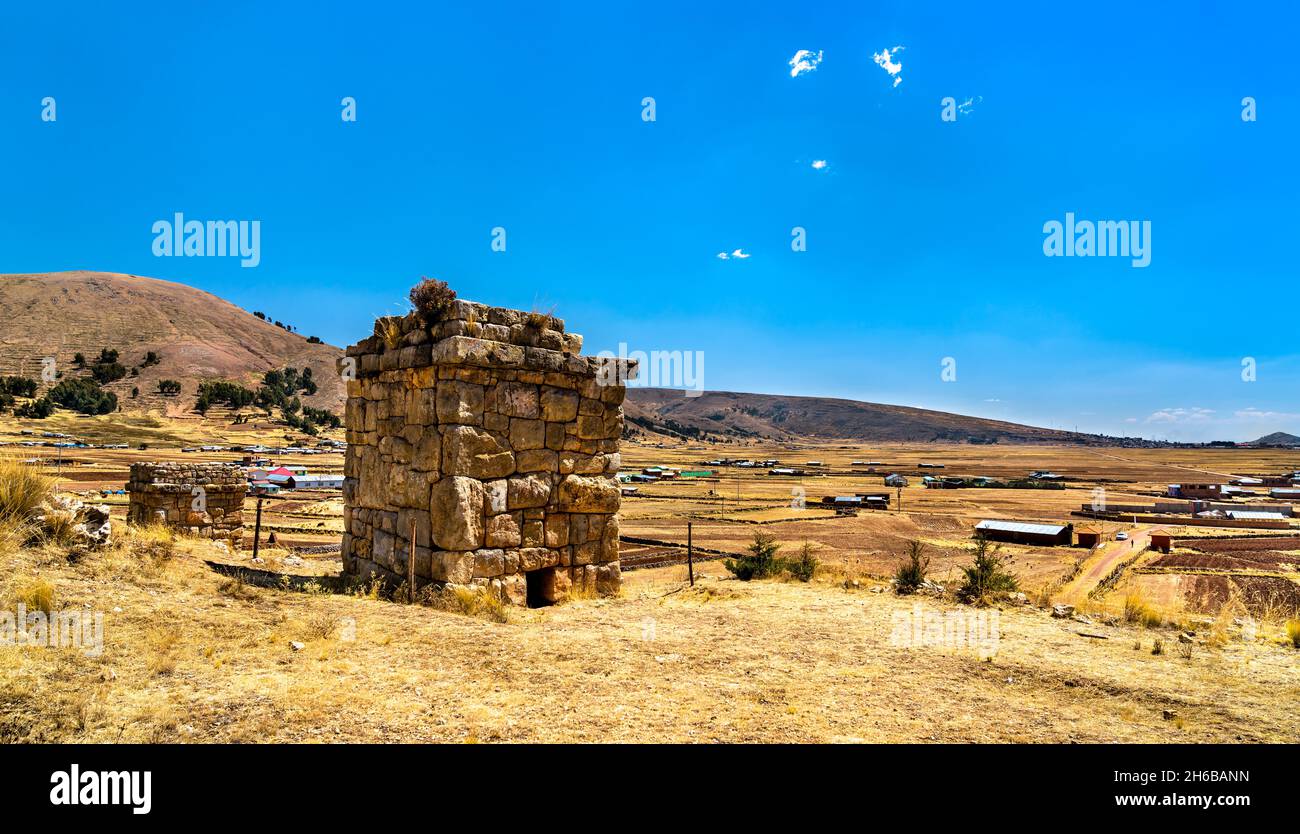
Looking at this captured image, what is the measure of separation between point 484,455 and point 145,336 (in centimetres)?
11585

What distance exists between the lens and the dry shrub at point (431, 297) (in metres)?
8.91

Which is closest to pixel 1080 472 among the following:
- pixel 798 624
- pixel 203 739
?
pixel 798 624

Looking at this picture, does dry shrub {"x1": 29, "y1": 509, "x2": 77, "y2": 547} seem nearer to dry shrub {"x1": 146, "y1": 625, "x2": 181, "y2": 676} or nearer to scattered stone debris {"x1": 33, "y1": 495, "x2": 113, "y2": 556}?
scattered stone debris {"x1": 33, "y1": 495, "x2": 113, "y2": 556}

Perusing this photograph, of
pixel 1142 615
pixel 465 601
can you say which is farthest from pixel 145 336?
pixel 1142 615

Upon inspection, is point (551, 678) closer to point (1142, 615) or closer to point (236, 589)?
point (236, 589)

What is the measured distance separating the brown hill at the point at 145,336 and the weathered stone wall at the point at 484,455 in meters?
78.9

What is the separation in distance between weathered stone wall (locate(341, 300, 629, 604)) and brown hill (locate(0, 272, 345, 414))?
78921 mm

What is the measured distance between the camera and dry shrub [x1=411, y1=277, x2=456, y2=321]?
8.91 m

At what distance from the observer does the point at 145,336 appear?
321ft
